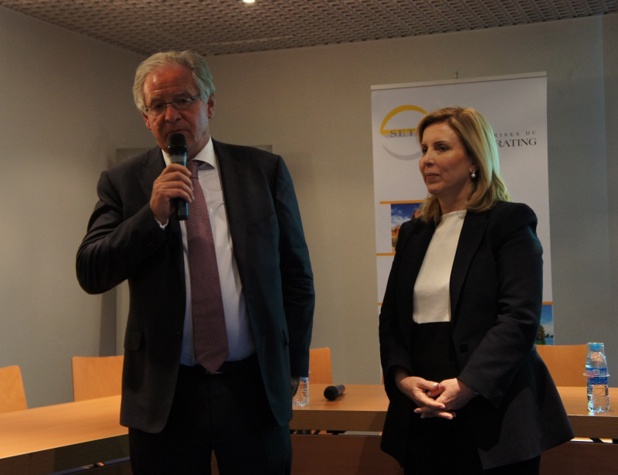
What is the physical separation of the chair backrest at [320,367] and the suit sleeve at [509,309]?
2.15 m

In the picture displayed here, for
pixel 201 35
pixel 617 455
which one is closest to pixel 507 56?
pixel 201 35

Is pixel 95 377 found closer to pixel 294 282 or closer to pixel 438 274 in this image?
pixel 294 282

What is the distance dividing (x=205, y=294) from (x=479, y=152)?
0.98 meters

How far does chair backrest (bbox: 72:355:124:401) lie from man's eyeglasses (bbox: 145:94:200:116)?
2.22m

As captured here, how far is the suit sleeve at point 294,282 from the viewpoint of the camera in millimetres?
2332

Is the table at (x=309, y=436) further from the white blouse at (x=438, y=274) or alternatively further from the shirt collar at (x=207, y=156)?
the shirt collar at (x=207, y=156)

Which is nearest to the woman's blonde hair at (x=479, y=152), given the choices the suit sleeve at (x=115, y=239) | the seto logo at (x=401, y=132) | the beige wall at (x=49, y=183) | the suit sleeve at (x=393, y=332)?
the suit sleeve at (x=393, y=332)

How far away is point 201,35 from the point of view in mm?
6215

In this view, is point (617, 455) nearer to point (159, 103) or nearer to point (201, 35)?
point (159, 103)

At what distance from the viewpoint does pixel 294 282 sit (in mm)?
2344

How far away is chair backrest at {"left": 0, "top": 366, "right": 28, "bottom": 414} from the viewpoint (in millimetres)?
3740

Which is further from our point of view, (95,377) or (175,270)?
(95,377)

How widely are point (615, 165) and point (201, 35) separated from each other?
3149 mm

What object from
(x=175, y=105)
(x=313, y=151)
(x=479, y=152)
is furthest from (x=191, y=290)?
(x=313, y=151)
